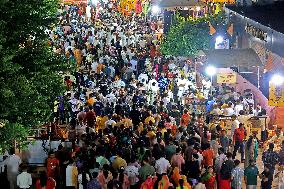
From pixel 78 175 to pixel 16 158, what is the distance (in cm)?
179

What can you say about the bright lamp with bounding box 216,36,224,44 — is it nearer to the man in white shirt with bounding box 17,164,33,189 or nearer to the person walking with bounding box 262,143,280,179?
the person walking with bounding box 262,143,280,179

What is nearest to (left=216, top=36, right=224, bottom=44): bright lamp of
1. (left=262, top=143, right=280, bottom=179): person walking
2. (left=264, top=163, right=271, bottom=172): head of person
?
(left=262, top=143, right=280, bottom=179): person walking

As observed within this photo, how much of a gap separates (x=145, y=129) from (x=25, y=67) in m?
5.39

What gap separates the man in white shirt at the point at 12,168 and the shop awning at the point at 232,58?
34.0ft

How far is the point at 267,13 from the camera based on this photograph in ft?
94.7

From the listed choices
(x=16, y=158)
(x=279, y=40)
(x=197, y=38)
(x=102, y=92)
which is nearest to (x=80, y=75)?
(x=102, y=92)

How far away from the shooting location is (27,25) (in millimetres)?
14758

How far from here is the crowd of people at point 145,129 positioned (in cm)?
1592

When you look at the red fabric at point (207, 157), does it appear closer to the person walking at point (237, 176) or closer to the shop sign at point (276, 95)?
the person walking at point (237, 176)

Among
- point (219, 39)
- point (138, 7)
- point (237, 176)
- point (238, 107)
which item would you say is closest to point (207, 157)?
point (237, 176)

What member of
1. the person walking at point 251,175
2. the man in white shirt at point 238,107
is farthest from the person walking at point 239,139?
the person walking at point 251,175

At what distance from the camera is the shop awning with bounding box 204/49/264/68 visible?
25.5 m

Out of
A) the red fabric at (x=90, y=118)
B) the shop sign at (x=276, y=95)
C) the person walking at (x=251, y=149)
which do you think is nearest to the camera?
the person walking at (x=251, y=149)

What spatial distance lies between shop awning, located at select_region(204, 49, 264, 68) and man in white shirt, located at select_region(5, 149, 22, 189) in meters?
10.4
